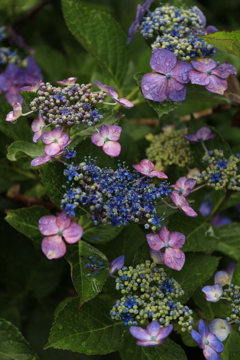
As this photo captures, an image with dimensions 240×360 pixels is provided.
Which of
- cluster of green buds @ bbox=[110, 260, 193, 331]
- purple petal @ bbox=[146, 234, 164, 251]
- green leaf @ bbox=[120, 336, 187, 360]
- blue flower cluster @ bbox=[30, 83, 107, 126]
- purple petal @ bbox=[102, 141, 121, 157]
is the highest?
blue flower cluster @ bbox=[30, 83, 107, 126]

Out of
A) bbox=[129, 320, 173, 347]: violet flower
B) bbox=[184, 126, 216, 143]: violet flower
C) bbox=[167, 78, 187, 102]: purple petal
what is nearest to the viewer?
bbox=[129, 320, 173, 347]: violet flower

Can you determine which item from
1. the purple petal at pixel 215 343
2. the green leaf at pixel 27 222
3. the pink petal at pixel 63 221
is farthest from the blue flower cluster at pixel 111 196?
the purple petal at pixel 215 343

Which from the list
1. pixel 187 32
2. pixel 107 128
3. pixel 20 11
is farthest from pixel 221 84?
pixel 20 11

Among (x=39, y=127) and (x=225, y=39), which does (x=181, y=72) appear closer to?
(x=225, y=39)

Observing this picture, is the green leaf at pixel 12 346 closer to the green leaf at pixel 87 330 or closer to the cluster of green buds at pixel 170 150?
the green leaf at pixel 87 330

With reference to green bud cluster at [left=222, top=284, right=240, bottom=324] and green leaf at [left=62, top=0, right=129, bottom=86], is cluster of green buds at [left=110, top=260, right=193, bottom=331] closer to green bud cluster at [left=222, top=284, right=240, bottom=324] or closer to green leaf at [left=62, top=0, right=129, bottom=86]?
green bud cluster at [left=222, top=284, right=240, bottom=324]

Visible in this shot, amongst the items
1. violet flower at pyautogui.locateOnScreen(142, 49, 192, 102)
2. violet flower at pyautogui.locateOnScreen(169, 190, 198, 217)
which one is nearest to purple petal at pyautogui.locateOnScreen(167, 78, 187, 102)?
violet flower at pyautogui.locateOnScreen(142, 49, 192, 102)

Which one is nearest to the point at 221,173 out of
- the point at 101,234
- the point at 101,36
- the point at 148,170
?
the point at 148,170
